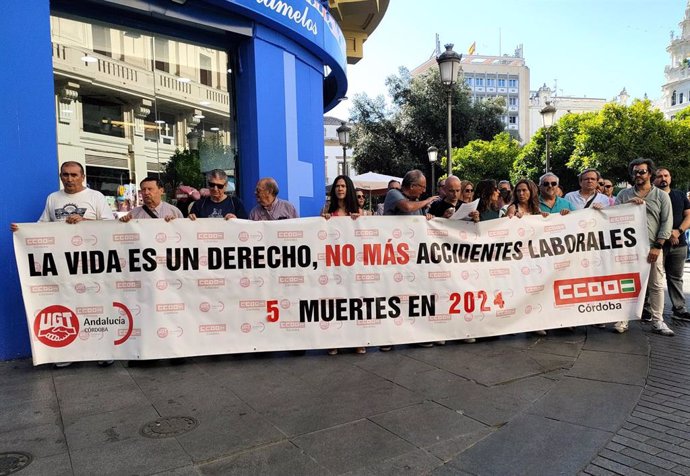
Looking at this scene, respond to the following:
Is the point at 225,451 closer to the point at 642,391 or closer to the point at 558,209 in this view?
the point at 642,391

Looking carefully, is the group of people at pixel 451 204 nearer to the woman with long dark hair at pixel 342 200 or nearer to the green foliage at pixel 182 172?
the woman with long dark hair at pixel 342 200

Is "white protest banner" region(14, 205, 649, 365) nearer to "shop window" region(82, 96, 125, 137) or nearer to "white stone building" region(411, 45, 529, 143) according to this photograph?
"shop window" region(82, 96, 125, 137)

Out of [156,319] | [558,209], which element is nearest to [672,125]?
[558,209]

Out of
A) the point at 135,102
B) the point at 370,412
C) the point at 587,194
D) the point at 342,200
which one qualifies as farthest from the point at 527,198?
the point at 135,102

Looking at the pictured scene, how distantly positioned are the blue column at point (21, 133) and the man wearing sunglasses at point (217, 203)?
1634 millimetres

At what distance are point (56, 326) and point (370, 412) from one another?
3.23 meters

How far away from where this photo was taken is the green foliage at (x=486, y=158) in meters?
35.4

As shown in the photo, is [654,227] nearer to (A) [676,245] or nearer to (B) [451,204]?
(A) [676,245]

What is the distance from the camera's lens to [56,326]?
4.70 metres

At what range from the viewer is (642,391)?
3951 mm

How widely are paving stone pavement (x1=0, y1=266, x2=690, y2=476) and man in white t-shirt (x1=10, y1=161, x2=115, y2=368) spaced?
1.17 metres

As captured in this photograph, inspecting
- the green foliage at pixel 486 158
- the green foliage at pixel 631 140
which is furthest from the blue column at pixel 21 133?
the green foliage at pixel 486 158

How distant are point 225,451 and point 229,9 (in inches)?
235

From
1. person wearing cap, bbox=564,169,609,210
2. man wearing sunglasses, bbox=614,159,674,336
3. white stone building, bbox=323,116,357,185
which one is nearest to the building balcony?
person wearing cap, bbox=564,169,609,210
